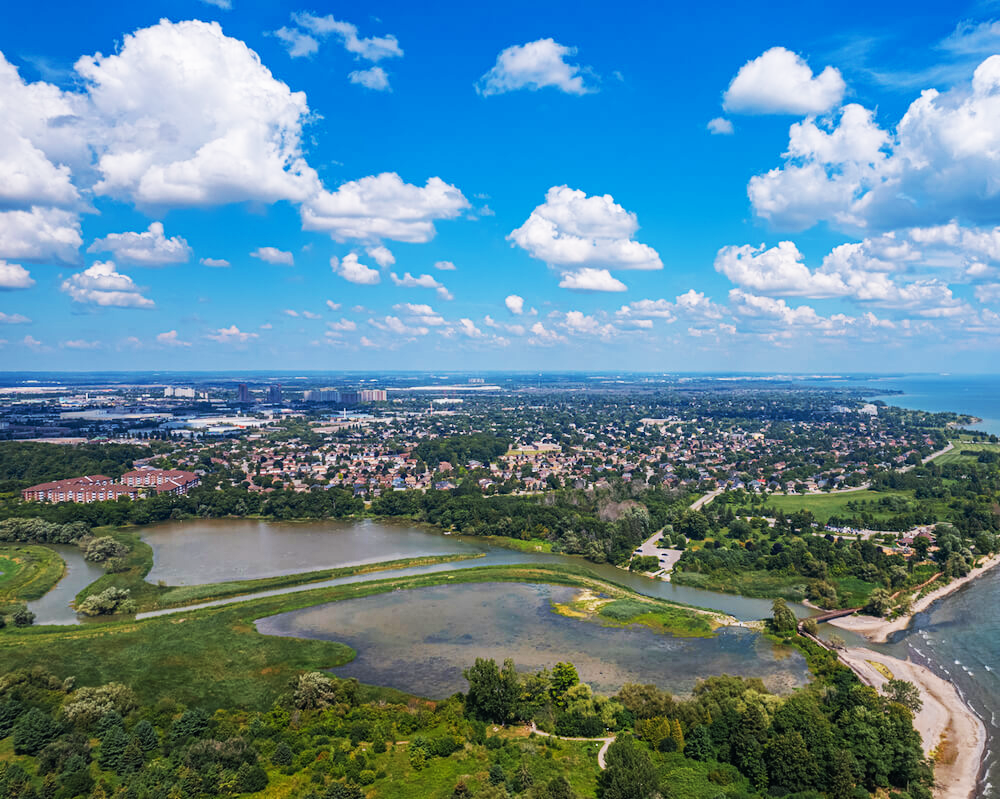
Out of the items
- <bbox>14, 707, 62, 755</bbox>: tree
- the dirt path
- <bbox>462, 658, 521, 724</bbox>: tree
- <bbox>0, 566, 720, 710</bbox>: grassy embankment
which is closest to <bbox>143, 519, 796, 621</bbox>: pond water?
<bbox>0, 566, 720, 710</bbox>: grassy embankment

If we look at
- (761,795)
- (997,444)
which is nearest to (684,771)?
(761,795)

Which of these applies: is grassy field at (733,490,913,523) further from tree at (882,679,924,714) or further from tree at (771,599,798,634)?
tree at (882,679,924,714)

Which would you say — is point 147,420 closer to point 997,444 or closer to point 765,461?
point 765,461

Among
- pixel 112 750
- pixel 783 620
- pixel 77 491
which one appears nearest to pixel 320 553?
pixel 112 750

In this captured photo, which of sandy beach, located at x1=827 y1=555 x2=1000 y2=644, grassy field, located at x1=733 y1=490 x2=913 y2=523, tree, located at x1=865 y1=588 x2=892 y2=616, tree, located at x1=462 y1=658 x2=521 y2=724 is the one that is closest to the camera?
tree, located at x1=462 y1=658 x2=521 y2=724

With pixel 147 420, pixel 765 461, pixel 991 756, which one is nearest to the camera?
pixel 991 756

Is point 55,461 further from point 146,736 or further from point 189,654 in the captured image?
point 146,736
